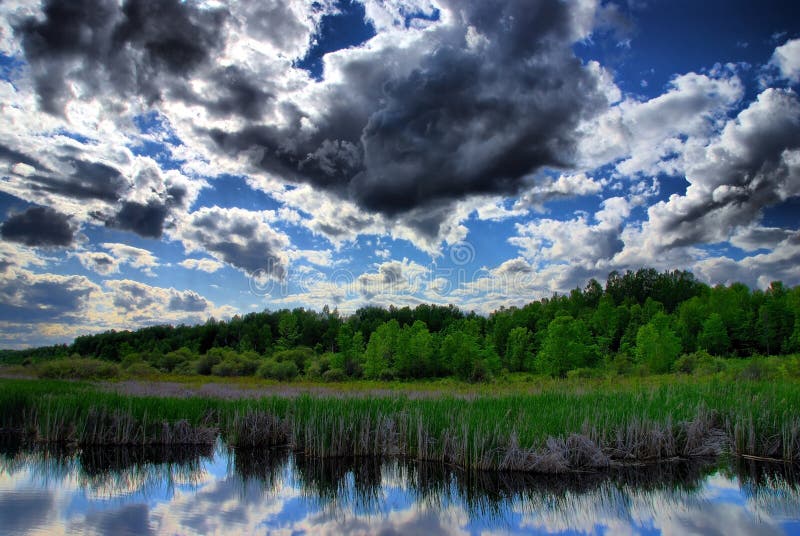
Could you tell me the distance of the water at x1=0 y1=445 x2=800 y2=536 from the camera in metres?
7.83

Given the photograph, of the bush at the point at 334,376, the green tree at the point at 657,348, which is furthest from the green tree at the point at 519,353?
the bush at the point at 334,376

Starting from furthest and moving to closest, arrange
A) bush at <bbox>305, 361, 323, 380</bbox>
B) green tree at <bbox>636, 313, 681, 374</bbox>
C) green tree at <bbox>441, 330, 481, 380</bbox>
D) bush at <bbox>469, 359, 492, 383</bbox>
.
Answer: bush at <bbox>305, 361, 323, 380</bbox>, green tree at <bbox>441, 330, 481, 380</bbox>, bush at <bbox>469, 359, 492, 383</bbox>, green tree at <bbox>636, 313, 681, 374</bbox>

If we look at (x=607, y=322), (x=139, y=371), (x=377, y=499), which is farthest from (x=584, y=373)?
(x=139, y=371)

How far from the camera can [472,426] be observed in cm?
1175

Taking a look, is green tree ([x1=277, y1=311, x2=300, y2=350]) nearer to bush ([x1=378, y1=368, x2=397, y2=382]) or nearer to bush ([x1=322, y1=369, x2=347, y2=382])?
bush ([x1=378, y1=368, x2=397, y2=382])

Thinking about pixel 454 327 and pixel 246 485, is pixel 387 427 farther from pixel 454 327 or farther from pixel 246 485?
pixel 454 327

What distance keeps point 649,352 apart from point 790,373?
16028 mm

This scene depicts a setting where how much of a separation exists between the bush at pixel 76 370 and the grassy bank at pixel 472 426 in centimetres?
2635

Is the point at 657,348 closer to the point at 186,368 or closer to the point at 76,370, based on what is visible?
the point at 76,370

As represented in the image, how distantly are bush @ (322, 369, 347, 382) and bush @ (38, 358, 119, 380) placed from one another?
18.7 meters

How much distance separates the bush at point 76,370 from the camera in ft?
129

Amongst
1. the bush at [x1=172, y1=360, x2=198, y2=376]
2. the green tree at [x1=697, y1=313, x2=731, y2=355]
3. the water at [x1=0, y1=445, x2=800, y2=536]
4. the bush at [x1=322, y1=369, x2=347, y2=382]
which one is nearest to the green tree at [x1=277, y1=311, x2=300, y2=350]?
the bush at [x1=172, y1=360, x2=198, y2=376]

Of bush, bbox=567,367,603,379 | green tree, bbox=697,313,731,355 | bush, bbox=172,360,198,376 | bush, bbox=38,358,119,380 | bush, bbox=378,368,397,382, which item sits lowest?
bush, bbox=378,368,397,382

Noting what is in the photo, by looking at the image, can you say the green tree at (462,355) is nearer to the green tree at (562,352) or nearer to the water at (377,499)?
the green tree at (562,352)
